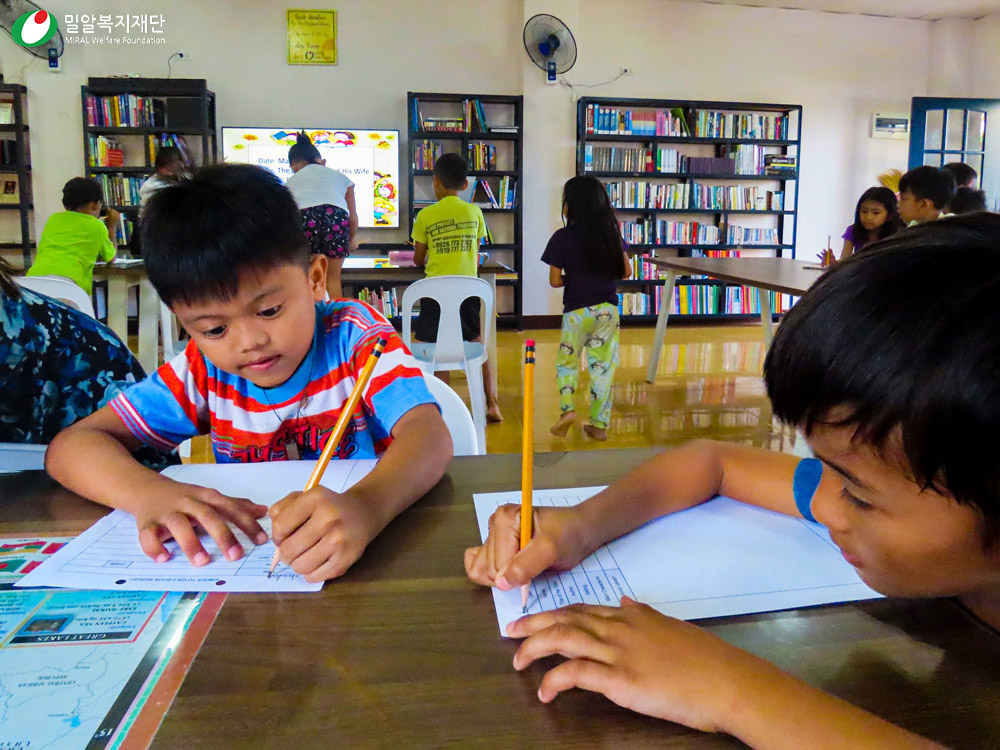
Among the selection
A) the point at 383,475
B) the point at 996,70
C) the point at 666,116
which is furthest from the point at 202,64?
the point at 996,70

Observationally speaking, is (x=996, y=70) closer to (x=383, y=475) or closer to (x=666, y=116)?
(x=666, y=116)

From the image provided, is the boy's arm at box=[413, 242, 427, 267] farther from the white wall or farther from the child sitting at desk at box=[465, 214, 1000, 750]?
the child sitting at desk at box=[465, 214, 1000, 750]

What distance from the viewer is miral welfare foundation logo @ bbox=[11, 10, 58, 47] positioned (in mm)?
5035

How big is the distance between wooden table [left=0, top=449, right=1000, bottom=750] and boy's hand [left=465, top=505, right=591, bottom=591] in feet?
0.06

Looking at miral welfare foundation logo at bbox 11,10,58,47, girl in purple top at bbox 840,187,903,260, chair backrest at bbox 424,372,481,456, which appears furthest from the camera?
miral welfare foundation logo at bbox 11,10,58,47

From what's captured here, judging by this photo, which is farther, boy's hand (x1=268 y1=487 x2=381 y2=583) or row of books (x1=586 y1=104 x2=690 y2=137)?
row of books (x1=586 y1=104 x2=690 y2=137)

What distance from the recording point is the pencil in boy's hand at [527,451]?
1.62 ft

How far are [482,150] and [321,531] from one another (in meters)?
5.39

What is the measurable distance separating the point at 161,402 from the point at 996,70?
7.50 metres

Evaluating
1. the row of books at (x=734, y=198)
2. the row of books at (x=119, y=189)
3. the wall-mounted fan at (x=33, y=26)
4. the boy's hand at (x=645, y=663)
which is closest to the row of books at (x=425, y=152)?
the row of books at (x=119, y=189)

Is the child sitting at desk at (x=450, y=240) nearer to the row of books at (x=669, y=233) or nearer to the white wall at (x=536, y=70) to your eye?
the white wall at (x=536, y=70)

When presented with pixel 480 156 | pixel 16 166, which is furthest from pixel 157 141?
pixel 480 156

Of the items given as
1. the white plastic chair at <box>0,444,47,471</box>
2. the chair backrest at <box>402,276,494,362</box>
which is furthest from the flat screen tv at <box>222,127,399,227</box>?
the white plastic chair at <box>0,444,47,471</box>

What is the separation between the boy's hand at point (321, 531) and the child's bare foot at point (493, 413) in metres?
2.73
